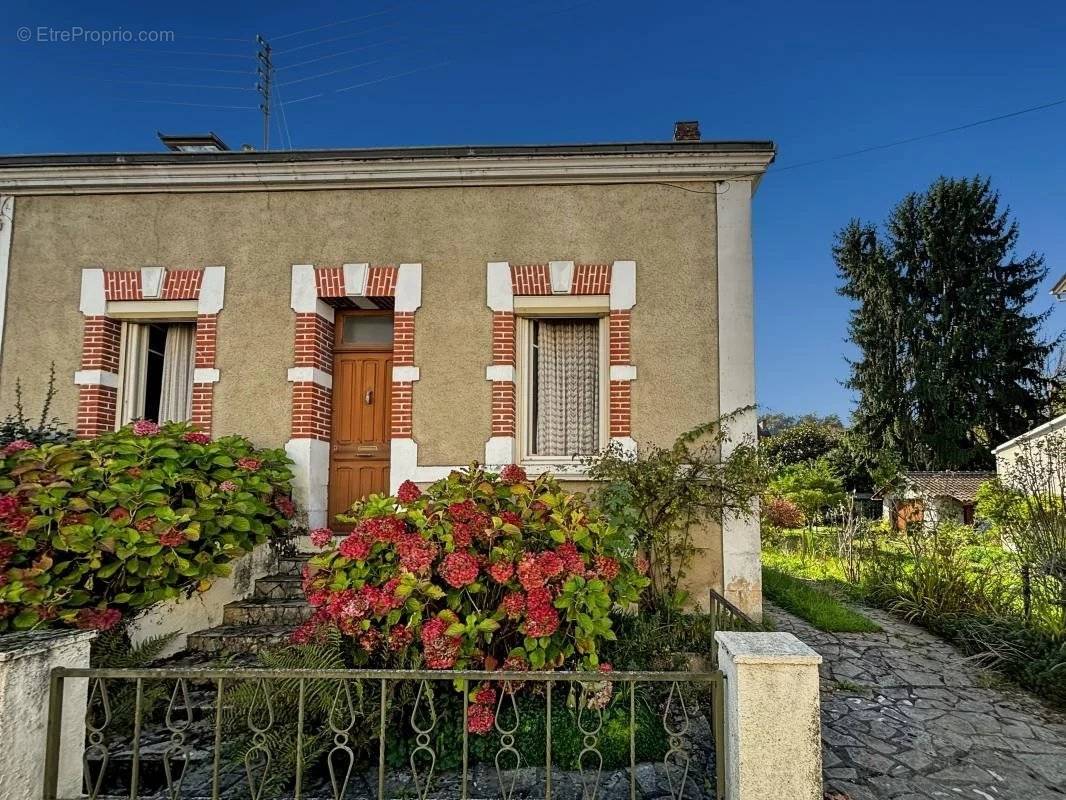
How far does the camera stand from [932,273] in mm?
24328

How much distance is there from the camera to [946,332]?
23422 millimetres

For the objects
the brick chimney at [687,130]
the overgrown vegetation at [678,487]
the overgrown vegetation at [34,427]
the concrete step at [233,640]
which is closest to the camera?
the concrete step at [233,640]

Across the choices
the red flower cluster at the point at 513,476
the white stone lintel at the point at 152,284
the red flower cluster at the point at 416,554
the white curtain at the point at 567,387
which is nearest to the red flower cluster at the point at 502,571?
the red flower cluster at the point at 416,554

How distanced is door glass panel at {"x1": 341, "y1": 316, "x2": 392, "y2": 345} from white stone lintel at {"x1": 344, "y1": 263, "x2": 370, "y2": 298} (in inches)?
19.3

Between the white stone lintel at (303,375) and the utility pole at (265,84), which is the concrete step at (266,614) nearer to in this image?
the white stone lintel at (303,375)

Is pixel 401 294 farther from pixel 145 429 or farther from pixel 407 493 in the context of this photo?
pixel 407 493

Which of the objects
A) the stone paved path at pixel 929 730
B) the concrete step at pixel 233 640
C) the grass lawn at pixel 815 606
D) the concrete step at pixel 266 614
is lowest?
the stone paved path at pixel 929 730

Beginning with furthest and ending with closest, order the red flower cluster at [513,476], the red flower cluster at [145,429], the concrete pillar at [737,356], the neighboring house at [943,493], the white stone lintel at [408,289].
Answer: the neighboring house at [943,493] → the white stone lintel at [408,289] → the concrete pillar at [737,356] → the red flower cluster at [145,429] → the red flower cluster at [513,476]

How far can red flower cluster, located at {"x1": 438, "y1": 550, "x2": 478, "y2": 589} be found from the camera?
3.12 m

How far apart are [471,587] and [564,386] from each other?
133 inches

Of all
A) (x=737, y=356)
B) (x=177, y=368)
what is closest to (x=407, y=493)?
(x=737, y=356)

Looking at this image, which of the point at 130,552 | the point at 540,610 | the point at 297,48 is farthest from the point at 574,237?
the point at 297,48

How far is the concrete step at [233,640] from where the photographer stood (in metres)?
4.49

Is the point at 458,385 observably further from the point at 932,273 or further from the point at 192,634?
the point at 932,273
